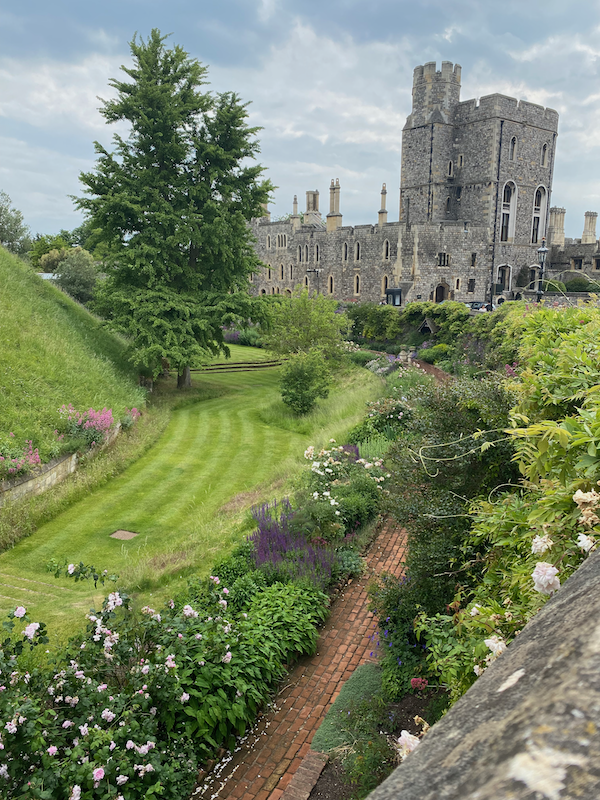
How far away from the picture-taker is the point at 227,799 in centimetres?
479

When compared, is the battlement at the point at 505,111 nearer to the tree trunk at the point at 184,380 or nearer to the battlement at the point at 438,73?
the battlement at the point at 438,73

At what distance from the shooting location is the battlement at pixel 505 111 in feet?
138

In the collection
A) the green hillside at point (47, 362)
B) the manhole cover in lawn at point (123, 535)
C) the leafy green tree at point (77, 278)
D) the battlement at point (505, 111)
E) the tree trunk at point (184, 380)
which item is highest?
the battlement at point (505, 111)

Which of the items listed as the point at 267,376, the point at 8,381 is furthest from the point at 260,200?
the point at 8,381

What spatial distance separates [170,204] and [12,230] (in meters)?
18.4

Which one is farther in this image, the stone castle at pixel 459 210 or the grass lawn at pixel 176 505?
the stone castle at pixel 459 210

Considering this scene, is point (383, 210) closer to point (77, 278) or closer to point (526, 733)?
point (77, 278)

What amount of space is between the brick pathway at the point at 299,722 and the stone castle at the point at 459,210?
35257 mm

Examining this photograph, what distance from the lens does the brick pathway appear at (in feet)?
16.0

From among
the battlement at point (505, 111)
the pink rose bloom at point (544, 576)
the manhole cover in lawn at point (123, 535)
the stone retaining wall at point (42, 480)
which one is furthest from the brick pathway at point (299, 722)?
the battlement at point (505, 111)

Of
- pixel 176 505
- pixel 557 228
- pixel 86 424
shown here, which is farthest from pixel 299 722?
pixel 557 228

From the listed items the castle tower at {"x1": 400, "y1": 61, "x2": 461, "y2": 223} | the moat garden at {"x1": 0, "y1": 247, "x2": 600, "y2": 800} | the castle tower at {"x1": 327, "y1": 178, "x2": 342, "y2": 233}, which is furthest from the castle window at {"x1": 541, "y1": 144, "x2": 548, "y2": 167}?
the moat garden at {"x1": 0, "y1": 247, "x2": 600, "y2": 800}

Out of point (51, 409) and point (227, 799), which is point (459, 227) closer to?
point (51, 409)

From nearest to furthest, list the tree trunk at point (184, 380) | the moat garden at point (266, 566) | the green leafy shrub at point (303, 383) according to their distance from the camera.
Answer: the moat garden at point (266, 566)
the green leafy shrub at point (303, 383)
the tree trunk at point (184, 380)
